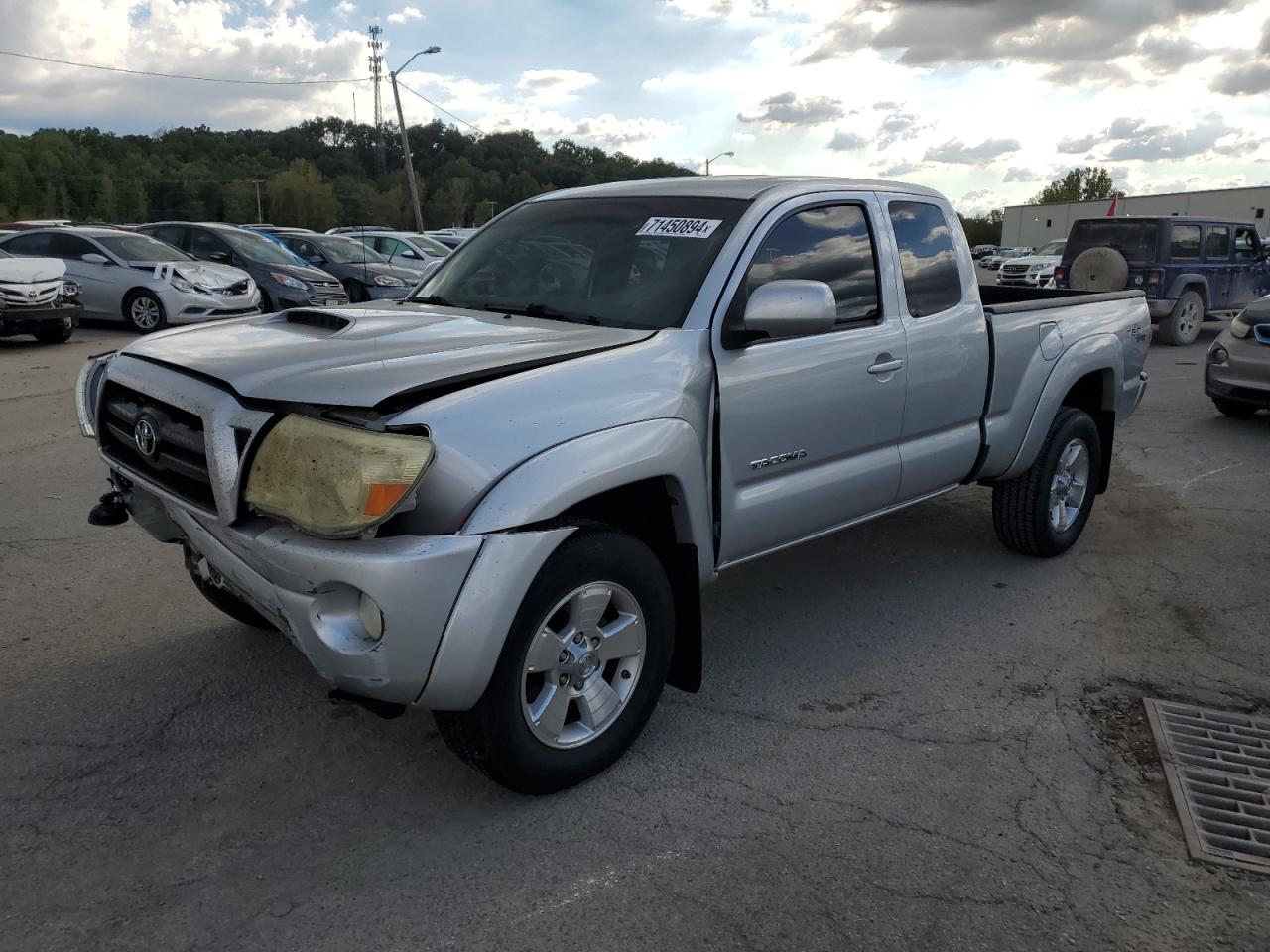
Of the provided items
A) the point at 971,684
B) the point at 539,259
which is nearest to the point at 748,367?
the point at 539,259

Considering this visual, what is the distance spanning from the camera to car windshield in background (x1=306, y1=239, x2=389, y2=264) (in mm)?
17859

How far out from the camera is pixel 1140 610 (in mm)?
4762

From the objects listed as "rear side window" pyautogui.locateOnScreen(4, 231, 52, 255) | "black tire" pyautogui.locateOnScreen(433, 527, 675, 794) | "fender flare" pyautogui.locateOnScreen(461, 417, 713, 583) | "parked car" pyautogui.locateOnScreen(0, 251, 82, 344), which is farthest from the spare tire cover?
"rear side window" pyautogui.locateOnScreen(4, 231, 52, 255)

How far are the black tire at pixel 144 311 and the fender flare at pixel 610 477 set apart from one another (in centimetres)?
1247

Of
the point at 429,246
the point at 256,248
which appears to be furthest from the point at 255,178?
the point at 256,248

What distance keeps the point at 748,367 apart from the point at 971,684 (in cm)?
160

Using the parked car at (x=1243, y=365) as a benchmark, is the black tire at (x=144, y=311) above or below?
above

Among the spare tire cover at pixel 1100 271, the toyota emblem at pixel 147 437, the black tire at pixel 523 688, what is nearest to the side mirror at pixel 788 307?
the black tire at pixel 523 688

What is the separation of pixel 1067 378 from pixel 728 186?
2.25 metres

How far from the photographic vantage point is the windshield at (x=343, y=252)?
703 inches

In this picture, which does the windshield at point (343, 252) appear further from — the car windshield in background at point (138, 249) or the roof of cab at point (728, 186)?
the roof of cab at point (728, 186)

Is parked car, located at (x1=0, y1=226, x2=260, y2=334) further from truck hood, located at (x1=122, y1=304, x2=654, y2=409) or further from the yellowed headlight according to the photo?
the yellowed headlight

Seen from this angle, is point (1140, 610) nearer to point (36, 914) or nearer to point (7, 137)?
point (36, 914)

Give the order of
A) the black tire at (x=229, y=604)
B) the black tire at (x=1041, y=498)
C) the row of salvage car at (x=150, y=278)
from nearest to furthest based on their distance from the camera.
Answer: the black tire at (x=229, y=604) → the black tire at (x=1041, y=498) → the row of salvage car at (x=150, y=278)
